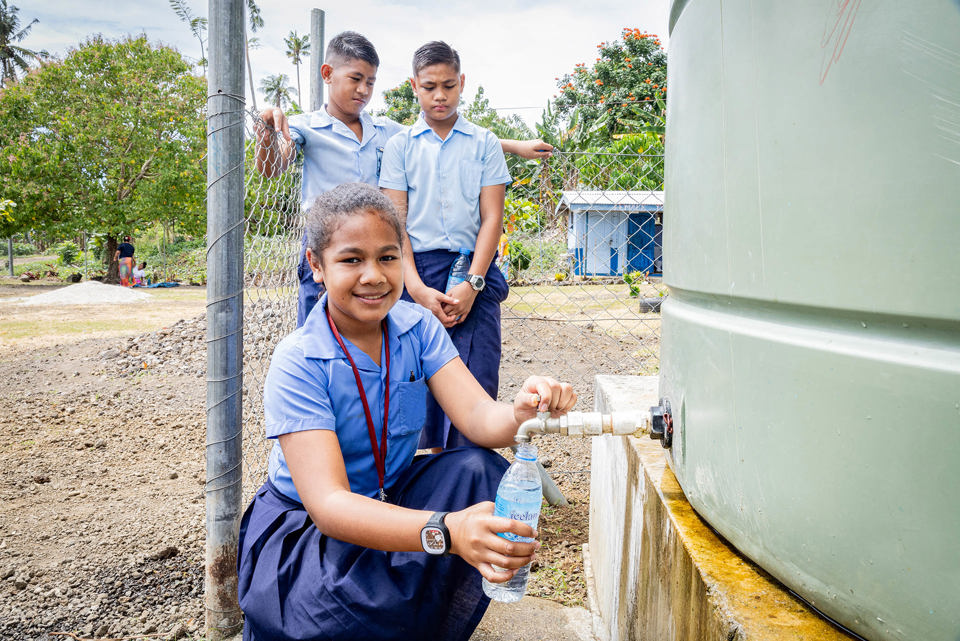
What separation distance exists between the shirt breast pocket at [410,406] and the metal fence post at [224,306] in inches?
24.5

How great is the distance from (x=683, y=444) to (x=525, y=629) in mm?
1194

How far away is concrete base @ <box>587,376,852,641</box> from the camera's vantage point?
1013 millimetres

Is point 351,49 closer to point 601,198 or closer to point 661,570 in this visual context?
point 661,570

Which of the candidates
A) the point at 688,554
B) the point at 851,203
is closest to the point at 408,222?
the point at 688,554

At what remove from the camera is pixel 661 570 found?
4.58ft

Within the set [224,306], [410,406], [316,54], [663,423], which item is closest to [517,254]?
[316,54]

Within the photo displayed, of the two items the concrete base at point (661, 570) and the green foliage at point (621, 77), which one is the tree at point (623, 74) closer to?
the green foliage at point (621, 77)

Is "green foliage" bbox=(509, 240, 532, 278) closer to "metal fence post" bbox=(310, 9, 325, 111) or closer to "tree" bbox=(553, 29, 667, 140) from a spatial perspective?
"metal fence post" bbox=(310, 9, 325, 111)

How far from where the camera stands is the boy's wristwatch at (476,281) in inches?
104

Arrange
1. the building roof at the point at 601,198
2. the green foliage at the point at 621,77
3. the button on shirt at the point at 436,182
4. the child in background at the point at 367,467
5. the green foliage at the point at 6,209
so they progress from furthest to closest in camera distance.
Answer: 1. the green foliage at the point at 621,77
2. the green foliage at the point at 6,209
3. the building roof at the point at 601,198
4. the button on shirt at the point at 436,182
5. the child in background at the point at 367,467

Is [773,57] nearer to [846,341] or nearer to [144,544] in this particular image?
[846,341]

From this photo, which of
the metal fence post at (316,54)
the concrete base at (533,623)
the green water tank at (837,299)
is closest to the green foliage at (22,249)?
the metal fence post at (316,54)

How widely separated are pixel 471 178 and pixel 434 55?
0.51 meters

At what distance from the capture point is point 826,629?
97 cm
